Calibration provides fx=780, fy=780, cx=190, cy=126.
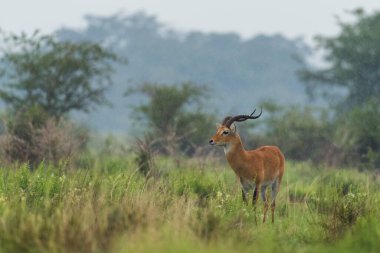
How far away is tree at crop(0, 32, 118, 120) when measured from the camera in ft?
111

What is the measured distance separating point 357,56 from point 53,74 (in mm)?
21463

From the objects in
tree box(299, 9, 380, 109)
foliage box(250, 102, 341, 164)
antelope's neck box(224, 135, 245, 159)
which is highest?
tree box(299, 9, 380, 109)

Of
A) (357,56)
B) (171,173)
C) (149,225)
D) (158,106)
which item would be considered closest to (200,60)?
(357,56)

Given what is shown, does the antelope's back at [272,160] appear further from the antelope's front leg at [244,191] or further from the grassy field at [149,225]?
the grassy field at [149,225]

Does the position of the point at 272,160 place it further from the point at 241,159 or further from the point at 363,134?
the point at 363,134

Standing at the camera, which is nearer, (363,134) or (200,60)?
(363,134)

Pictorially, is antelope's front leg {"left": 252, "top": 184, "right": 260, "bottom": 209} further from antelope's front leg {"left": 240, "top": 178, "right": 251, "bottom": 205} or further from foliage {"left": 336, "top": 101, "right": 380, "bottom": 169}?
foliage {"left": 336, "top": 101, "right": 380, "bottom": 169}

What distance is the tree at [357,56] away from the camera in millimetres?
47184

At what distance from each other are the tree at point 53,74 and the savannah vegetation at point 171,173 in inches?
2.3

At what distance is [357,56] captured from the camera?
1893 inches

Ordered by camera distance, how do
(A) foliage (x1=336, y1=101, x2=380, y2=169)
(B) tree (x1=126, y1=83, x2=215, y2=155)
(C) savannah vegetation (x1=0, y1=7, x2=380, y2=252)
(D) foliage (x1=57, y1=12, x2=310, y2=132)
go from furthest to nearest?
(D) foliage (x1=57, y1=12, x2=310, y2=132) < (B) tree (x1=126, y1=83, x2=215, y2=155) < (A) foliage (x1=336, y1=101, x2=380, y2=169) < (C) savannah vegetation (x1=0, y1=7, x2=380, y2=252)

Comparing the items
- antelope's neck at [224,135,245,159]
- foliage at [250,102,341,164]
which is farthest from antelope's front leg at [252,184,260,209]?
foliage at [250,102,341,164]

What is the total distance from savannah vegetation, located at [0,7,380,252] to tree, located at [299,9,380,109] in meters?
0.09

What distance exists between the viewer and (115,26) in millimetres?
161625
